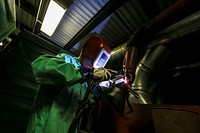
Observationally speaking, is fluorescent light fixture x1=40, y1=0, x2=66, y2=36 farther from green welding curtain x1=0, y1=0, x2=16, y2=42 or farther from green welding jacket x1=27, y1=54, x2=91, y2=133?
green welding jacket x1=27, y1=54, x2=91, y2=133

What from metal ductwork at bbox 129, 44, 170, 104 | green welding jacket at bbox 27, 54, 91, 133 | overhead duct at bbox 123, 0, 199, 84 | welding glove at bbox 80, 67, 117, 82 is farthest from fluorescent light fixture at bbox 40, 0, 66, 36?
metal ductwork at bbox 129, 44, 170, 104

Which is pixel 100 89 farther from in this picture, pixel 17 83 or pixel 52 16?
pixel 52 16

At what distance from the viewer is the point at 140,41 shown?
6.95 ft

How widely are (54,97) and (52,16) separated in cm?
162

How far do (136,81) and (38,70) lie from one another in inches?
56.2

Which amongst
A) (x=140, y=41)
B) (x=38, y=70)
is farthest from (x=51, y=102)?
(x=140, y=41)

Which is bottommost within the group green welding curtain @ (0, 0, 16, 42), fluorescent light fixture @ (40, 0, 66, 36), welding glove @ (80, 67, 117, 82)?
welding glove @ (80, 67, 117, 82)

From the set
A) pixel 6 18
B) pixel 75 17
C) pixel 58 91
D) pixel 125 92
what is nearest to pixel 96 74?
pixel 125 92

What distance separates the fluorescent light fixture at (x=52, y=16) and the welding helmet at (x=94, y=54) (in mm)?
877

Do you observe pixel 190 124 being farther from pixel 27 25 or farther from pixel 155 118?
pixel 27 25

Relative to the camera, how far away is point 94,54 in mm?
1681

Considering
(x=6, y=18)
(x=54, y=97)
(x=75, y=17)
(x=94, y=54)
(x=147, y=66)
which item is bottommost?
(x=54, y=97)

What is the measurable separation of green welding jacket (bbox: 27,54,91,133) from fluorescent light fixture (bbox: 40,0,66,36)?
1204mm

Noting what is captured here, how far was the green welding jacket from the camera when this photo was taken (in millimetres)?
1136
